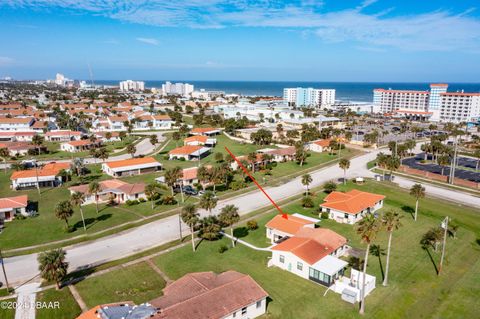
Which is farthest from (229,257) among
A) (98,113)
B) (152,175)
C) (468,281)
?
(98,113)

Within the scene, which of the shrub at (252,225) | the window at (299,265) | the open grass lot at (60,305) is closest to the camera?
the open grass lot at (60,305)

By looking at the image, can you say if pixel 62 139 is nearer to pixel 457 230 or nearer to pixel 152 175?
pixel 152 175

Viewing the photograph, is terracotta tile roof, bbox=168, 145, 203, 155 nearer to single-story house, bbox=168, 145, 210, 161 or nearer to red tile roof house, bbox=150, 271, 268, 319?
single-story house, bbox=168, 145, 210, 161

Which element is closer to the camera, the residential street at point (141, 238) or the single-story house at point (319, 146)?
the residential street at point (141, 238)

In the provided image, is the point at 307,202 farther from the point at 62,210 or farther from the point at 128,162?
the point at 128,162

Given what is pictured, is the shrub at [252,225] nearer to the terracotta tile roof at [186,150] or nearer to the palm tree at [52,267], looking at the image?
the palm tree at [52,267]

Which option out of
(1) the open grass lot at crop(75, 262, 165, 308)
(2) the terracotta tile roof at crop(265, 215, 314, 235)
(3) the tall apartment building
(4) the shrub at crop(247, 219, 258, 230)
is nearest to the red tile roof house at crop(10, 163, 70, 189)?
(1) the open grass lot at crop(75, 262, 165, 308)

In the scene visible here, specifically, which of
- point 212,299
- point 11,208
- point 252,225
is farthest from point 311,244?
point 11,208

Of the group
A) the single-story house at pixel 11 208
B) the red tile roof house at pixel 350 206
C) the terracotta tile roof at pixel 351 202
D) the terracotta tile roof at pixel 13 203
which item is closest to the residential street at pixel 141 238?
the terracotta tile roof at pixel 351 202
